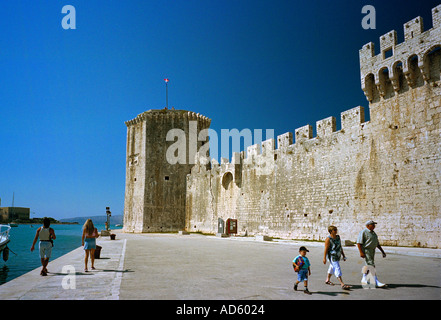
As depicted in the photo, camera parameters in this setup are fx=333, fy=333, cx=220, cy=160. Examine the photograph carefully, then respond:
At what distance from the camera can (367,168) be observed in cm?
1532

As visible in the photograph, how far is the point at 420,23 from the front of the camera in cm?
1367

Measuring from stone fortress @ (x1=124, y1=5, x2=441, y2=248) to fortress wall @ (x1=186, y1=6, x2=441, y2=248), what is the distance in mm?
40

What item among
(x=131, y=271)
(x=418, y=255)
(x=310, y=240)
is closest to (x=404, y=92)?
(x=418, y=255)

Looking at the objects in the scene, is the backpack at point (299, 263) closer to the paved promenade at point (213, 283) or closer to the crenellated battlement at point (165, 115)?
Answer: the paved promenade at point (213, 283)

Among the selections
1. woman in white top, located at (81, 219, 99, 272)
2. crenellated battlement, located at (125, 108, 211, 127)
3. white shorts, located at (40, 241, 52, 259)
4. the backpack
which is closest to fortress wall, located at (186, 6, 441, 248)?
the backpack

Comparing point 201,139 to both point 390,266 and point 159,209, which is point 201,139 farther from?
point 390,266

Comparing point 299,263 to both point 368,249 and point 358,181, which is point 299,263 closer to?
point 368,249

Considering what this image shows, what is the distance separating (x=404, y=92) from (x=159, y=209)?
83.2 feet

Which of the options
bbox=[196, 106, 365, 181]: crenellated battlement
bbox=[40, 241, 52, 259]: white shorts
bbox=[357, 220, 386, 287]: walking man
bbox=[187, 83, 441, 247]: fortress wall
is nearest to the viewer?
bbox=[357, 220, 386, 287]: walking man

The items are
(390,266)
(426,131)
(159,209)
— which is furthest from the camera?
(159,209)

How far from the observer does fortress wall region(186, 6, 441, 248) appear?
13.0 meters

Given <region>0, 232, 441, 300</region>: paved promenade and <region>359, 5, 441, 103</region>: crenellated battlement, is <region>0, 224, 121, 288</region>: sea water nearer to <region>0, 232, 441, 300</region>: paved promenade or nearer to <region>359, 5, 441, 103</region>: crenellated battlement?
<region>0, 232, 441, 300</region>: paved promenade

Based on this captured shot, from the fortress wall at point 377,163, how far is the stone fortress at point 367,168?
4cm

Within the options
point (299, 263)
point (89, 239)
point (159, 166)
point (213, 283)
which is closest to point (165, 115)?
point (159, 166)
